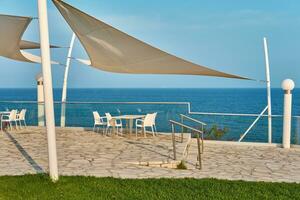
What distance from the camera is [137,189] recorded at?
633cm

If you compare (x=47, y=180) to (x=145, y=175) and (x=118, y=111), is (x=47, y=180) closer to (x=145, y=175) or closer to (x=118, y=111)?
(x=145, y=175)

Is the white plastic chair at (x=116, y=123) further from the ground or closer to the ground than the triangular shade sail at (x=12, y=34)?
closer to the ground

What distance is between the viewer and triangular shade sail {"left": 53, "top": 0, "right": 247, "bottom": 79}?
21.7 ft

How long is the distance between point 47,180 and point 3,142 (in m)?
5.29

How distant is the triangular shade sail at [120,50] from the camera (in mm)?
6602

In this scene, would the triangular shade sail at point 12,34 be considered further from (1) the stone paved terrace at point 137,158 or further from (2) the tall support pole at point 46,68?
(1) the stone paved terrace at point 137,158

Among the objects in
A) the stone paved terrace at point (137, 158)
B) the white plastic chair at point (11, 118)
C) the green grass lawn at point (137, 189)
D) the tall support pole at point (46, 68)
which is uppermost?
the tall support pole at point (46, 68)

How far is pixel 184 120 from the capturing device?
12492mm

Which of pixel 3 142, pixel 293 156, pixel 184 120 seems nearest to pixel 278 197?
pixel 293 156

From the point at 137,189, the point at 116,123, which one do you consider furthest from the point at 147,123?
the point at 137,189

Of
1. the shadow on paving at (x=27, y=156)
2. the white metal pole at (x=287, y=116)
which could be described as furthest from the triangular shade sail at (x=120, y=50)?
the white metal pole at (x=287, y=116)

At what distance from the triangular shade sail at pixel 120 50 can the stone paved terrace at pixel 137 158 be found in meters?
1.87

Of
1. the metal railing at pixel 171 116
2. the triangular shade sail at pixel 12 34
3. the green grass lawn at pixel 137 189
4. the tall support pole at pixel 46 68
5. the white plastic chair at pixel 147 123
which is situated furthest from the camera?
the white plastic chair at pixel 147 123

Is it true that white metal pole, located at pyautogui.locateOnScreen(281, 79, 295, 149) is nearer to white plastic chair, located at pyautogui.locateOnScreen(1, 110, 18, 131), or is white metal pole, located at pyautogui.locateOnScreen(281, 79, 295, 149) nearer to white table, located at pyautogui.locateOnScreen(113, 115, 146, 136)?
white table, located at pyautogui.locateOnScreen(113, 115, 146, 136)
